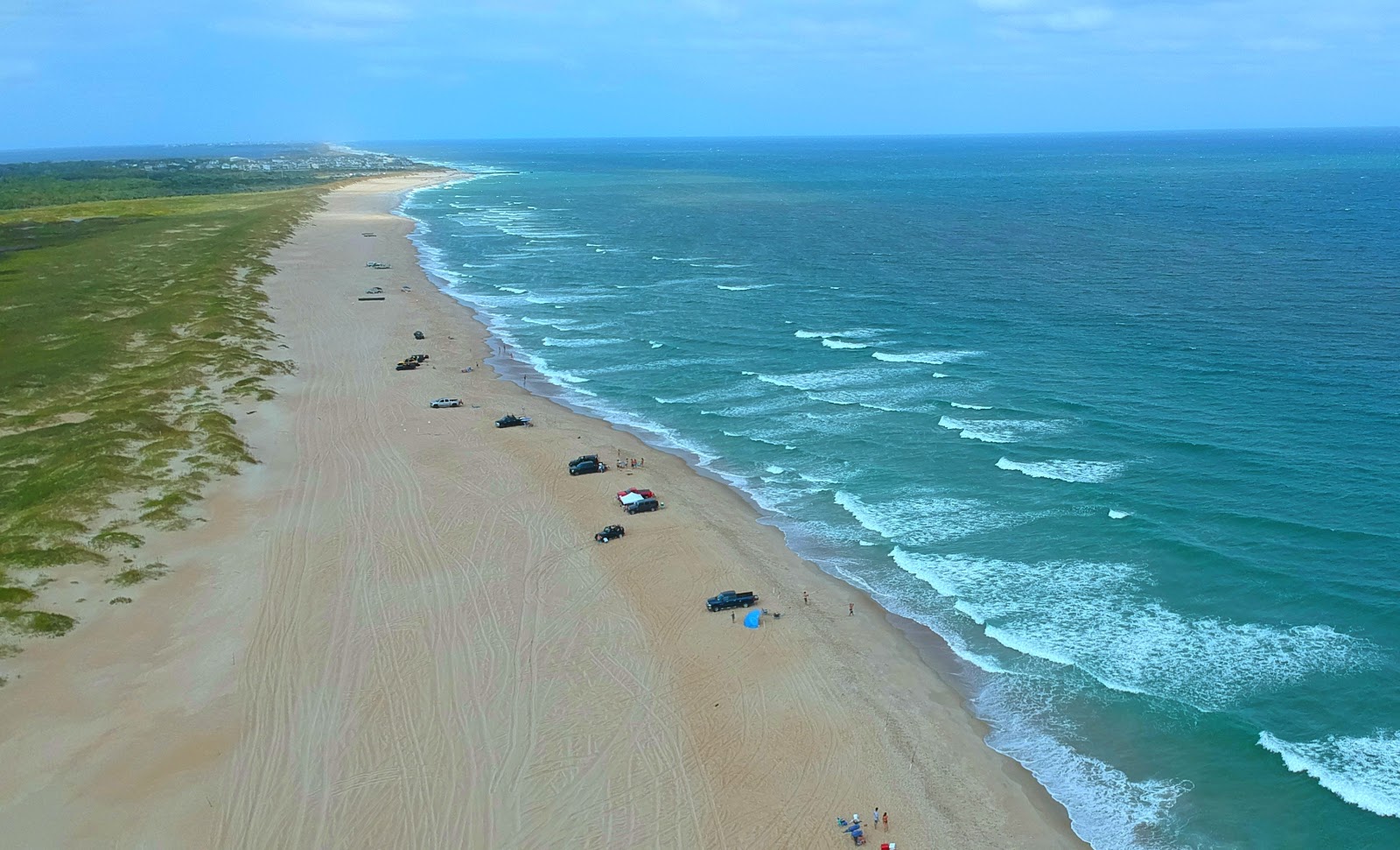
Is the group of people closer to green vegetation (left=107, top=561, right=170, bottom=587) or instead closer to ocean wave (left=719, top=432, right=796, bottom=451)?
ocean wave (left=719, top=432, right=796, bottom=451)

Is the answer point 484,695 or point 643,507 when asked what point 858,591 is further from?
point 484,695

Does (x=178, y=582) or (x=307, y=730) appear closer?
(x=307, y=730)

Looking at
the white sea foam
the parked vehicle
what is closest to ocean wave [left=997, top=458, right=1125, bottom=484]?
the white sea foam

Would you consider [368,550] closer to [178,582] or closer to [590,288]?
[178,582]

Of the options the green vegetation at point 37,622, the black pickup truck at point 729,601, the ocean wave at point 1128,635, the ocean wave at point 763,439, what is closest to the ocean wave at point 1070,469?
the ocean wave at point 1128,635

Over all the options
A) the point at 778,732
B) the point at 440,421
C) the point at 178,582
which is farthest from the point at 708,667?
the point at 440,421

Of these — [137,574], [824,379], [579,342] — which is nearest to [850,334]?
[824,379]
